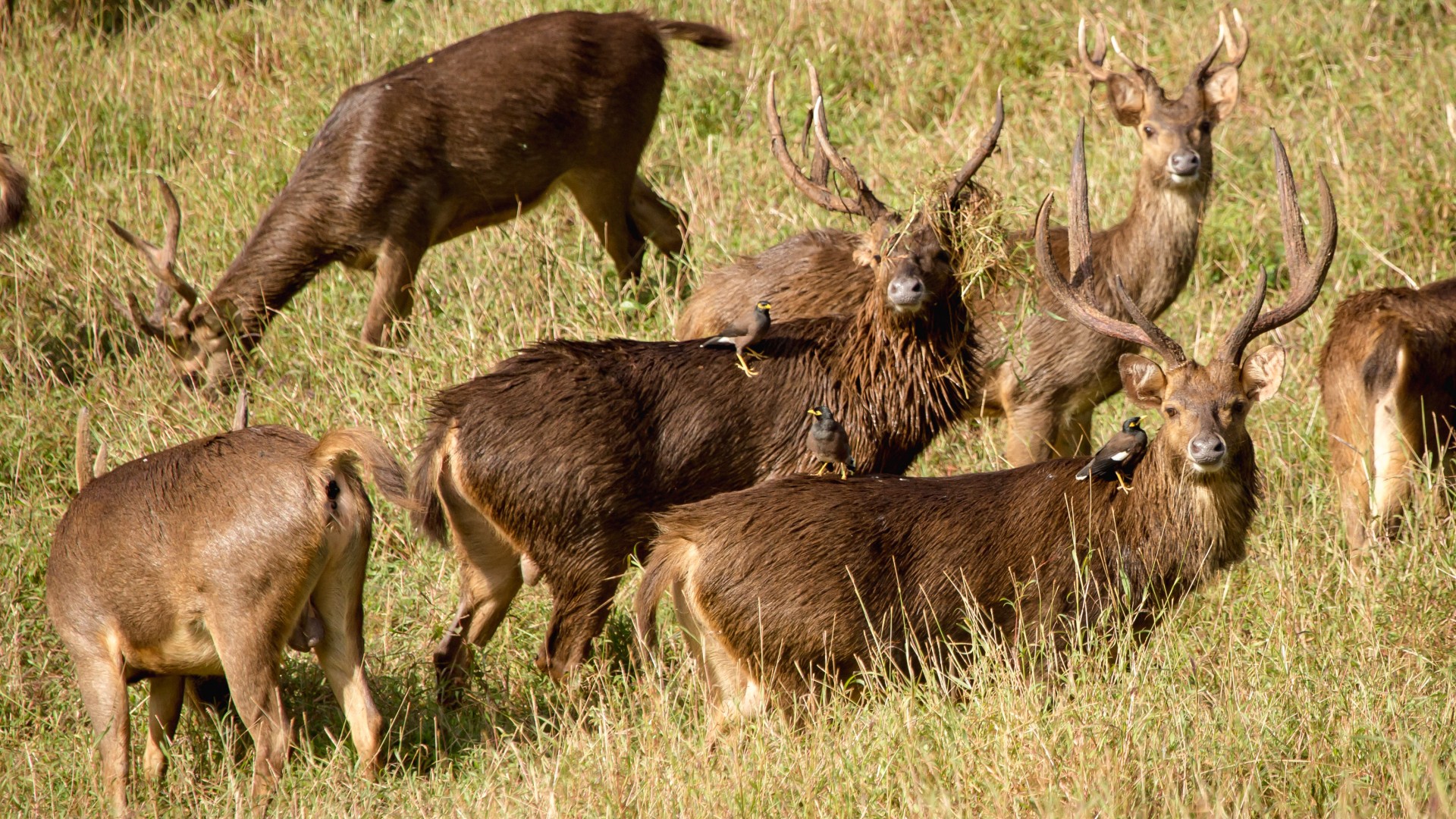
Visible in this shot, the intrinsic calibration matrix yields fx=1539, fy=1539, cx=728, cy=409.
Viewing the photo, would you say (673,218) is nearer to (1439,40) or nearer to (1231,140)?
(1231,140)

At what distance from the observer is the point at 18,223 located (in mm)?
8312

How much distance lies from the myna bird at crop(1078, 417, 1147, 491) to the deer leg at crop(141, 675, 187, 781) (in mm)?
3305

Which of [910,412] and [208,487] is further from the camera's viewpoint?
[910,412]

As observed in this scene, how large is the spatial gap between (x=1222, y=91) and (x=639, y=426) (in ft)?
12.7

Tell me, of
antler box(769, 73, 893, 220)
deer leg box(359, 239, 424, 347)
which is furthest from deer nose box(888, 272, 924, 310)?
deer leg box(359, 239, 424, 347)

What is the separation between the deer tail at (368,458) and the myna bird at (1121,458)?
2.30m

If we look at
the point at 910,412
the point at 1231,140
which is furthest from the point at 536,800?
the point at 1231,140

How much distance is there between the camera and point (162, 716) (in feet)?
18.1

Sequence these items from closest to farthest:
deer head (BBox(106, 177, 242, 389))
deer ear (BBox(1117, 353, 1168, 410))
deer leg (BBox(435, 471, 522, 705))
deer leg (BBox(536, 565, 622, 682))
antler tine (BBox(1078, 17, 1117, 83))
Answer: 1. deer ear (BBox(1117, 353, 1168, 410))
2. deer leg (BBox(536, 565, 622, 682))
3. deer leg (BBox(435, 471, 522, 705))
4. antler tine (BBox(1078, 17, 1117, 83))
5. deer head (BBox(106, 177, 242, 389))

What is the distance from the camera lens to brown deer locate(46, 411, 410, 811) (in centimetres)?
499

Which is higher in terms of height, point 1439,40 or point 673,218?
point 1439,40

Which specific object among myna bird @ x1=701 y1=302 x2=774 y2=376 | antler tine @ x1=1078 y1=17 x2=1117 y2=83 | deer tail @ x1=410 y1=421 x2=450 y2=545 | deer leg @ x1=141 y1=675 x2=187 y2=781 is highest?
antler tine @ x1=1078 y1=17 x2=1117 y2=83

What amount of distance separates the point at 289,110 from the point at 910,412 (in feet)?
20.6

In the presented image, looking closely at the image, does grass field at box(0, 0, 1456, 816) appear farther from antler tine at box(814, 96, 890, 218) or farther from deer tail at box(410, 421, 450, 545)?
deer tail at box(410, 421, 450, 545)
